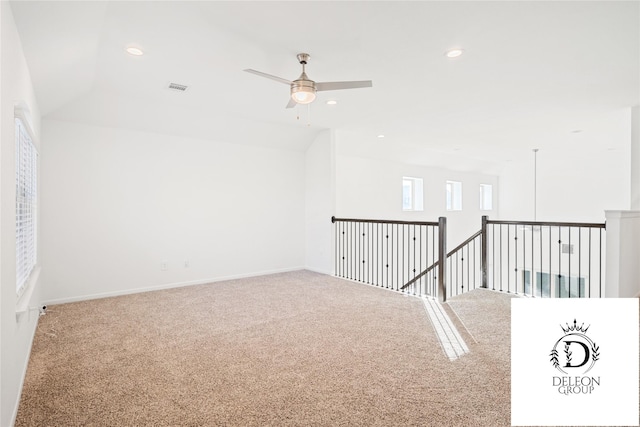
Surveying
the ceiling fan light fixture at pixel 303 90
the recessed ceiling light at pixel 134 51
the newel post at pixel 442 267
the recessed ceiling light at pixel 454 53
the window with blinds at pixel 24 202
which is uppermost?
the recessed ceiling light at pixel 134 51

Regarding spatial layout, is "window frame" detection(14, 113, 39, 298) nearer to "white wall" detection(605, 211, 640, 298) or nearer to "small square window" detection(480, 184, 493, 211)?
"white wall" detection(605, 211, 640, 298)

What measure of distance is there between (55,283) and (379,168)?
6.15 meters

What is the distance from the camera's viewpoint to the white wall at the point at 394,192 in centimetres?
713

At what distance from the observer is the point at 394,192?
805cm

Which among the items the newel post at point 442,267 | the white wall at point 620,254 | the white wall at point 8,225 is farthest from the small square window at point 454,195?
the white wall at point 8,225

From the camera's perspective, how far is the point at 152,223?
15.8 ft

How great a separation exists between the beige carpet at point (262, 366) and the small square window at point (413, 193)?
477 cm

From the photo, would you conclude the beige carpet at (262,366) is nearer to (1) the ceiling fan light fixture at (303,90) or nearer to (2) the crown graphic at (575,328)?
(2) the crown graphic at (575,328)

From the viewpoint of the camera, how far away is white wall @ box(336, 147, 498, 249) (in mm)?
7129

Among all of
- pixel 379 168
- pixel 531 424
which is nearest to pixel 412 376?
pixel 531 424

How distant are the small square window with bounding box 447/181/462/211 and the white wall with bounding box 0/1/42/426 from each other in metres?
9.40

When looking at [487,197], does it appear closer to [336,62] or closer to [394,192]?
[394,192]

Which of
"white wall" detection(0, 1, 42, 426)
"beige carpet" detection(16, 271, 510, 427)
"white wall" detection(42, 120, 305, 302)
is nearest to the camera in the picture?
"white wall" detection(0, 1, 42, 426)

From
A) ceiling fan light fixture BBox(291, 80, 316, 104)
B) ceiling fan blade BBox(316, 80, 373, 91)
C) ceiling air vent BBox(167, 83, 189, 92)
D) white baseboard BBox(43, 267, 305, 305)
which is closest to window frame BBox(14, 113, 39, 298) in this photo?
white baseboard BBox(43, 267, 305, 305)
